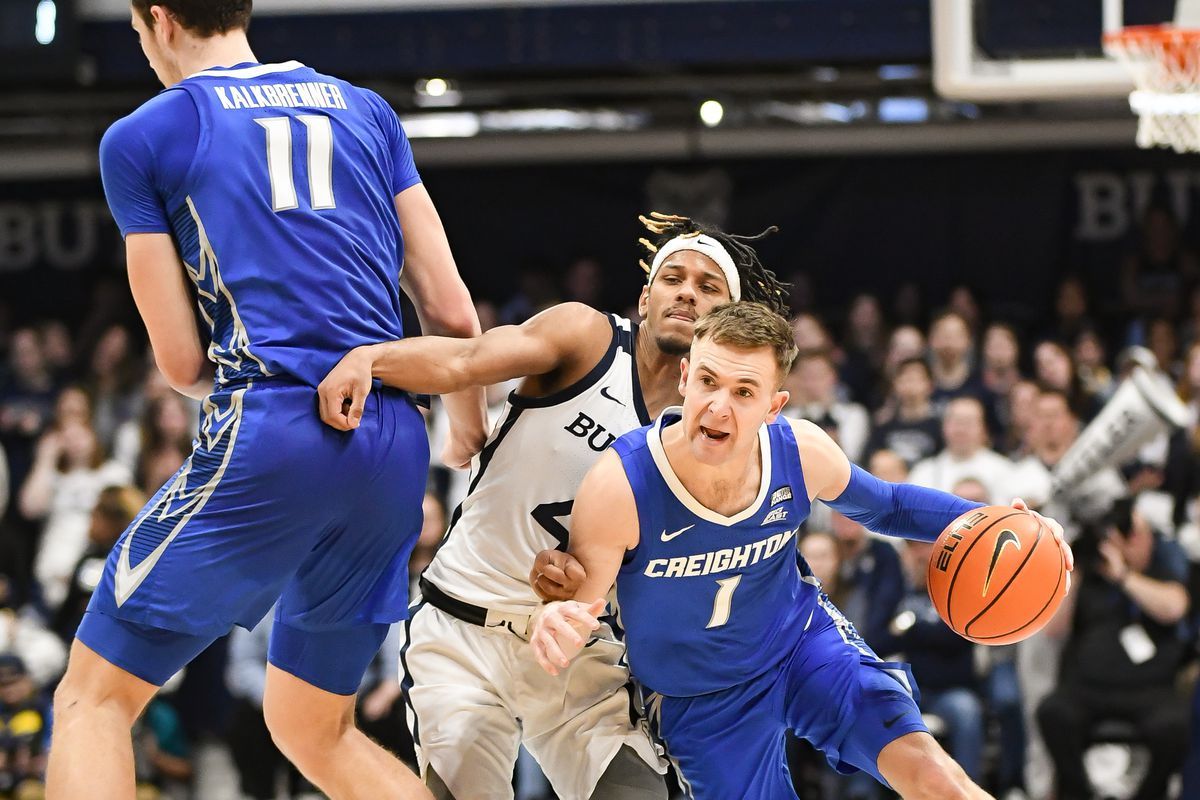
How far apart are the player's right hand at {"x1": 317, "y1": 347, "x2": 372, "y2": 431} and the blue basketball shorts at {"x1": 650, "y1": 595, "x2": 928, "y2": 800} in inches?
56.9

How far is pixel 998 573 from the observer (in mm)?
4449

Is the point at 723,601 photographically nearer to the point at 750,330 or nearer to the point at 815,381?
the point at 750,330

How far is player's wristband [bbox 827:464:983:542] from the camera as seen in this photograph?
4.52 metres

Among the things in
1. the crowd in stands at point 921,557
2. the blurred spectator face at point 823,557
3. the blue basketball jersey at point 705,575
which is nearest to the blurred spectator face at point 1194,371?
the crowd in stands at point 921,557

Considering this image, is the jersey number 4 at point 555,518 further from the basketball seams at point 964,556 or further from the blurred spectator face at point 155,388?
the blurred spectator face at point 155,388

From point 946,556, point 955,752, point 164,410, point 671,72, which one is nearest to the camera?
point 946,556

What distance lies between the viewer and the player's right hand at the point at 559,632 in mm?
3852

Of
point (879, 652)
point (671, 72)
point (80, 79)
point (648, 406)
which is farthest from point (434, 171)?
point (648, 406)

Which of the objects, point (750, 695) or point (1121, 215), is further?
point (1121, 215)

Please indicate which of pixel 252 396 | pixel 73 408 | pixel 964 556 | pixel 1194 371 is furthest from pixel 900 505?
pixel 73 408

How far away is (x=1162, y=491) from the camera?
8672mm

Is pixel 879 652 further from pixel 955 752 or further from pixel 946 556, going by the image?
pixel 946 556

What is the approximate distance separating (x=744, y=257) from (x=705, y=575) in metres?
1.03

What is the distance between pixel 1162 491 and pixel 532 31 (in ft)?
16.0
